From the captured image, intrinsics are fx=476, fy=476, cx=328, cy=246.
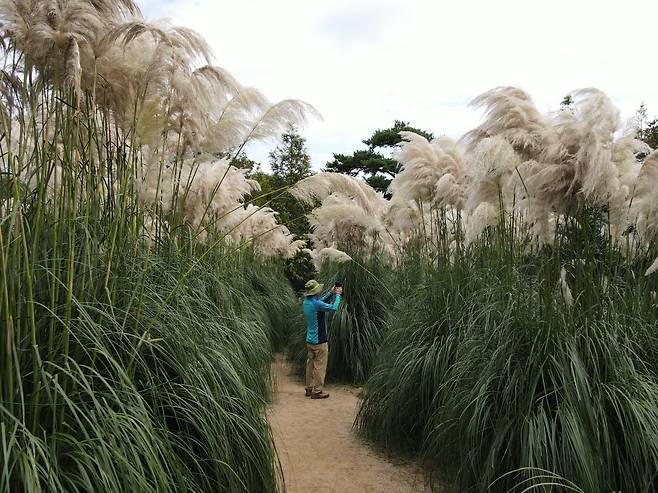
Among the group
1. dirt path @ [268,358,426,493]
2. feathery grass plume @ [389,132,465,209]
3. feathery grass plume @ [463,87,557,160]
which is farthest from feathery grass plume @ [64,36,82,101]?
feathery grass plume @ [389,132,465,209]

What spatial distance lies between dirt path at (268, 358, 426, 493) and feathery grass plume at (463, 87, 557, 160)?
2764 millimetres

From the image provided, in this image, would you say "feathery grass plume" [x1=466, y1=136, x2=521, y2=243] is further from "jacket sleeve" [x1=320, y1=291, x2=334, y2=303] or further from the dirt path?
"jacket sleeve" [x1=320, y1=291, x2=334, y2=303]

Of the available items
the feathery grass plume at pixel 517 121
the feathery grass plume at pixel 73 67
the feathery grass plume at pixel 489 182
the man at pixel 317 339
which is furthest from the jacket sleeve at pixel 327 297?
the feathery grass plume at pixel 73 67

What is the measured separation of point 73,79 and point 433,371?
331 cm

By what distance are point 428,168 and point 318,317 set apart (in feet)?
8.13

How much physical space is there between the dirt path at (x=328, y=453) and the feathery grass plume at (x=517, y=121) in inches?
109

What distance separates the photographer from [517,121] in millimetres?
3688

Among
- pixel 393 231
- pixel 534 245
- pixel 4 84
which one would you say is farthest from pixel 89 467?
pixel 393 231

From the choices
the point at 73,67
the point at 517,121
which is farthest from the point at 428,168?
the point at 73,67

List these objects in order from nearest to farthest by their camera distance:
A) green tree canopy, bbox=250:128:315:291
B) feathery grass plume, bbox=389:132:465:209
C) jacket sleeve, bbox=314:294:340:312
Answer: feathery grass plume, bbox=389:132:465:209 < jacket sleeve, bbox=314:294:340:312 < green tree canopy, bbox=250:128:315:291

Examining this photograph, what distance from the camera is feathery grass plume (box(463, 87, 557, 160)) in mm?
3601

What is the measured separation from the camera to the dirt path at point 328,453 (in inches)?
153

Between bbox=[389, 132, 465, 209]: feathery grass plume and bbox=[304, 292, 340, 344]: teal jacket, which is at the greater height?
bbox=[389, 132, 465, 209]: feathery grass plume

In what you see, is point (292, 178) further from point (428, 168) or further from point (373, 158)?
point (428, 168)
